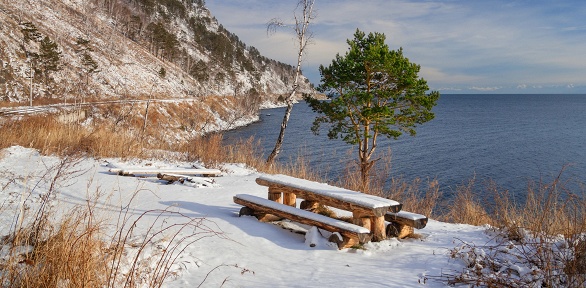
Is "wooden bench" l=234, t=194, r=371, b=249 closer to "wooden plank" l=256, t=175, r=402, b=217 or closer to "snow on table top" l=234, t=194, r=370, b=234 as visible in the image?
"snow on table top" l=234, t=194, r=370, b=234

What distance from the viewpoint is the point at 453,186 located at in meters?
19.9

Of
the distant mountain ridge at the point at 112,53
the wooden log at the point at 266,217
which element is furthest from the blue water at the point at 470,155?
the wooden log at the point at 266,217

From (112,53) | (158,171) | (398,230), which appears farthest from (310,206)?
(112,53)

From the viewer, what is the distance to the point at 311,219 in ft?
16.4

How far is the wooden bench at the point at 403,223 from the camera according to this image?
511cm

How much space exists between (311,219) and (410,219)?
52.9 inches

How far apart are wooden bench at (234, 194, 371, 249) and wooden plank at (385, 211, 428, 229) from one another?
71 cm

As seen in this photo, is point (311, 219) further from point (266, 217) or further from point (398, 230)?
point (398, 230)

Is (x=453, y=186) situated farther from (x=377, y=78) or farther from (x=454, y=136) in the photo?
(x=454, y=136)

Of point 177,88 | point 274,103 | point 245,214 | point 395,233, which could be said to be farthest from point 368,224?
point 274,103

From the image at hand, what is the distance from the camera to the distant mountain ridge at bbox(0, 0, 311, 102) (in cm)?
3412

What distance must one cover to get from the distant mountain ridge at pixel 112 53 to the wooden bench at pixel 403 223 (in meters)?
13.2

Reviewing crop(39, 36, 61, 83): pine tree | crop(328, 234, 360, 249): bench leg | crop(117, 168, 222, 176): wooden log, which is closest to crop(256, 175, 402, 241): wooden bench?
crop(328, 234, 360, 249): bench leg

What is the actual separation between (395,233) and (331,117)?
8.51 metres
